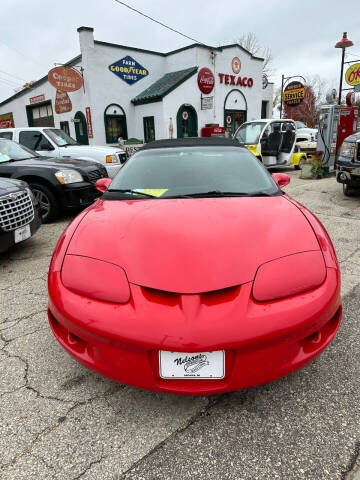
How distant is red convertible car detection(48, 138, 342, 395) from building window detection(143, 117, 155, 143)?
14079mm

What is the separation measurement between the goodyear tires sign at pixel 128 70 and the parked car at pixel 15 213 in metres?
12.5

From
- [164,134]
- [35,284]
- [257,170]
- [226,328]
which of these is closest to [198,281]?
[226,328]

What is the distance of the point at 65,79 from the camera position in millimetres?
13273

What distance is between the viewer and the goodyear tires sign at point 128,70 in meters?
14.5

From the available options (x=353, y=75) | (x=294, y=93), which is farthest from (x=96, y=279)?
(x=353, y=75)

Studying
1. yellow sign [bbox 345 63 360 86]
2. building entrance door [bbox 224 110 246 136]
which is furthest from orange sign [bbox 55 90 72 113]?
yellow sign [bbox 345 63 360 86]

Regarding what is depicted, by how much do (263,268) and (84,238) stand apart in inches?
42.6

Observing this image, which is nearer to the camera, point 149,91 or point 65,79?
point 65,79

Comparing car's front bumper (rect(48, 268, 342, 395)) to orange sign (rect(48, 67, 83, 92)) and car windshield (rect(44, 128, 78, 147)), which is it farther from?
orange sign (rect(48, 67, 83, 92))

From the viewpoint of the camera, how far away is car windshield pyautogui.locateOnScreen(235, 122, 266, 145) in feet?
36.9

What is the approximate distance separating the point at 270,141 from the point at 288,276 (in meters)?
10.7

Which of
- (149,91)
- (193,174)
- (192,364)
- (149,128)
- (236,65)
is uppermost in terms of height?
(236,65)

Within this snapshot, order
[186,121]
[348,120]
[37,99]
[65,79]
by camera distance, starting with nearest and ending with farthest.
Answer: [348,120], [65,79], [186,121], [37,99]

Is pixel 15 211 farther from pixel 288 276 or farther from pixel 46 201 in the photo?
pixel 288 276
